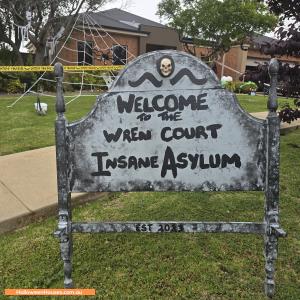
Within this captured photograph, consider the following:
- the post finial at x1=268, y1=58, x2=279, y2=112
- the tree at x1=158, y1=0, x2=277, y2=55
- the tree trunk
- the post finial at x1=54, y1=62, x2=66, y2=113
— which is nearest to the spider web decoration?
the tree trunk

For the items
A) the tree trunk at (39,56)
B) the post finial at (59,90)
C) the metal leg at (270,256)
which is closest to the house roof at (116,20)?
the tree trunk at (39,56)

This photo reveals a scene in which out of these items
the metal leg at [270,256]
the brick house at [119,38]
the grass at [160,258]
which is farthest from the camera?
the brick house at [119,38]

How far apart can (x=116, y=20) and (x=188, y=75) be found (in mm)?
27795

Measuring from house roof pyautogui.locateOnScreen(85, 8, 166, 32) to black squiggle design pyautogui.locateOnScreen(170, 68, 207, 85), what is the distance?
67.9ft

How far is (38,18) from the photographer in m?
21.7

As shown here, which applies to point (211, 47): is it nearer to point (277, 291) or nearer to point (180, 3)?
point (180, 3)

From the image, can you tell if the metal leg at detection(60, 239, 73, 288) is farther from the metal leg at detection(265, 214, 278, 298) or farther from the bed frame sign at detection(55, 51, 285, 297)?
the metal leg at detection(265, 214, 278, 298)

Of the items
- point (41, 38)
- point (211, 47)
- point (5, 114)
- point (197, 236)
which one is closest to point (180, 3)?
point (211, 47)

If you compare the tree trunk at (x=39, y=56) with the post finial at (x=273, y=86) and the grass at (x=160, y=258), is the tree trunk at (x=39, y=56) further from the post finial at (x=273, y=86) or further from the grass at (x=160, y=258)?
the post finial at (x=273, y=86)

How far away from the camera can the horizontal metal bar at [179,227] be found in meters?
2.57

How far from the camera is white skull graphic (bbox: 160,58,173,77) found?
242 cm

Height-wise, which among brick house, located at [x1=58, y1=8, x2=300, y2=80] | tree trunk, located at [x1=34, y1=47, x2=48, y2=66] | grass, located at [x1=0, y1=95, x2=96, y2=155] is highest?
brick house, located at [x1=58, y1=8, x2=300, y2=80]

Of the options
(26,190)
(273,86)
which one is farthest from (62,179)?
(26,190)

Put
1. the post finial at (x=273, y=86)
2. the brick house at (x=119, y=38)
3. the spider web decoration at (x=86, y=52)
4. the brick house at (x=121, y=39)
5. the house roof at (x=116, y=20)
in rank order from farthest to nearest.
A: the house roof at (x=116, y=20) < the brick house at (x=119, y=38) < the brick house at (x=121, y=39) < the spider web decoration at (x=86, y=52) < the post finial at (x=273, y=86)
